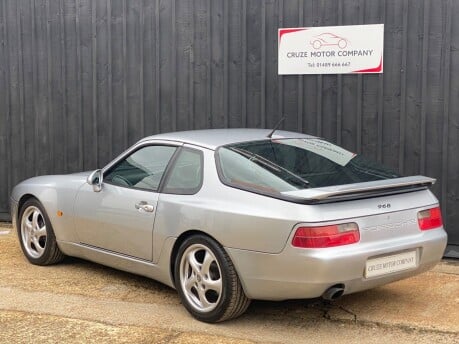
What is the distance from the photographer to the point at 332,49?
7.47 meters

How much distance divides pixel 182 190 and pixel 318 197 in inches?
50.3

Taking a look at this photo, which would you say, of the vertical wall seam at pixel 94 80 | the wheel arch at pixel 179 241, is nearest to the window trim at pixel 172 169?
the wheel arch at pixel 179 241

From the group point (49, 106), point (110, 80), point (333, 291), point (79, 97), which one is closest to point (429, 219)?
point (333, 291)

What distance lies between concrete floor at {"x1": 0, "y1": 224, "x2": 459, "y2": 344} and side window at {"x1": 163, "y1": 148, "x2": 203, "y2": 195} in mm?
983

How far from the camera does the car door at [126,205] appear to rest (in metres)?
5.43

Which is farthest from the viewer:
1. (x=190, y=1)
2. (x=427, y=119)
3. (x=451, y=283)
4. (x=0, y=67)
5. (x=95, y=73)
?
Result: (x=0, y=67)

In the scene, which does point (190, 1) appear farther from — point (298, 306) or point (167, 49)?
point (298, 306)

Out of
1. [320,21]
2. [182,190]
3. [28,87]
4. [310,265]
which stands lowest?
[310,265]

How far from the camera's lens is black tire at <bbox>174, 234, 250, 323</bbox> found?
15.5 ft

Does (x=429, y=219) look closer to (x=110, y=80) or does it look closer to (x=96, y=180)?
(x=96, y=180)

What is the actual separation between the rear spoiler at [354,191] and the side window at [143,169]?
1.38 meters

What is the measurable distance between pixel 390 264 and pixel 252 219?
3.40ft

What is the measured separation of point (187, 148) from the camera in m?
5.43

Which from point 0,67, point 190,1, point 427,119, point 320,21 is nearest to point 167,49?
point 190,1
